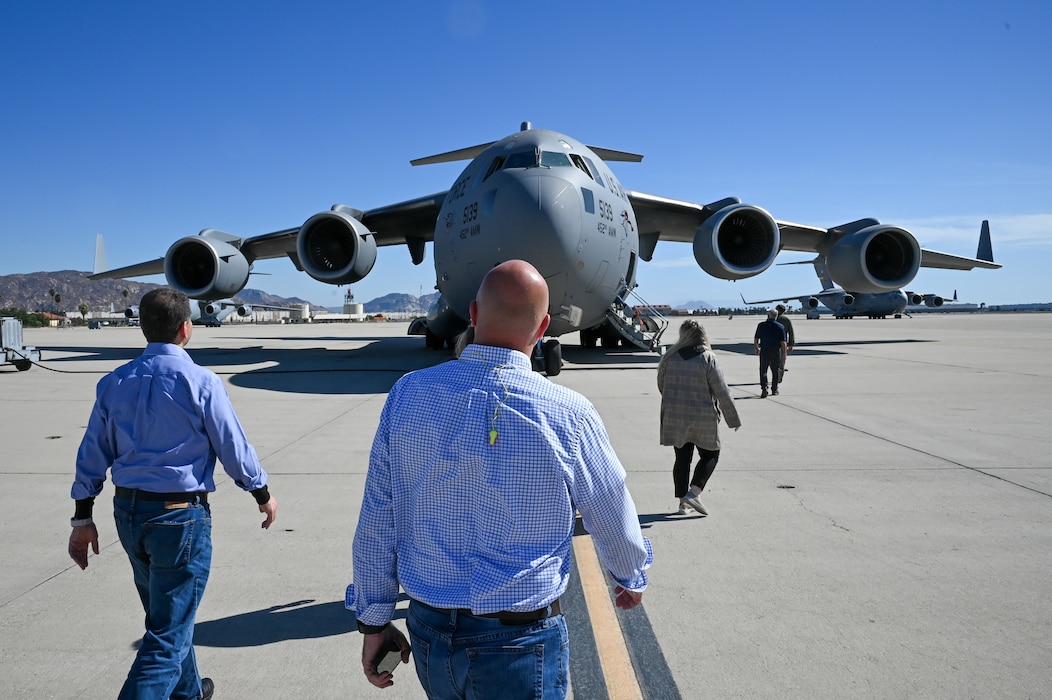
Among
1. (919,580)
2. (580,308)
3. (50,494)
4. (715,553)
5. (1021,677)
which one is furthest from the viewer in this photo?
(580,308)

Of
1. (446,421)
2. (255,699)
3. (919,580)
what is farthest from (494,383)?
(919,580)

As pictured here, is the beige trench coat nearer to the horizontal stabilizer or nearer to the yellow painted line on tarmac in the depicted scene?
the yellow painted line on tarmac

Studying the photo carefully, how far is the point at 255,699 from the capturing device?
8.16 feet

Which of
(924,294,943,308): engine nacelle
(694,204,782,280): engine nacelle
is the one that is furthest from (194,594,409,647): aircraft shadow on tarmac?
(924,294,943,308): engine nacelle

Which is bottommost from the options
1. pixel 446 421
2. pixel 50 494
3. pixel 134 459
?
pixel 50 494

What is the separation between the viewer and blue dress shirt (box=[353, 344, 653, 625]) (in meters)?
1.57

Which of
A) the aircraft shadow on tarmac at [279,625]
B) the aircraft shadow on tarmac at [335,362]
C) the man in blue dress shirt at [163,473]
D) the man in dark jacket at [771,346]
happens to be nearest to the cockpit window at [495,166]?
the aircraft shadow on tarmac at [335,362]

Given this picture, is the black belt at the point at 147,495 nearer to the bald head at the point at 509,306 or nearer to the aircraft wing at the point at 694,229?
the bald head at the point at 509,306

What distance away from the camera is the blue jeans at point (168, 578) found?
2.26 m

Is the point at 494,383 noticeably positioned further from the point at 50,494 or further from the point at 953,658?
the point at 50,494

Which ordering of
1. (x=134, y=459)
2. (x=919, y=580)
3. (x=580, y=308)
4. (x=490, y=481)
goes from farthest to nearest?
(x=580, y=308) < (x=919, y=580) < (x=134, y=459) < (x=490, y=481)

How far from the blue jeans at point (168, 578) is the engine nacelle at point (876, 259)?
1859cm

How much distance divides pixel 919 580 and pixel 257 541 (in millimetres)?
3764

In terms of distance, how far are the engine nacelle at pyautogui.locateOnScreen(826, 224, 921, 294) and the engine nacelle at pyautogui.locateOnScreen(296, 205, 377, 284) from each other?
41.1 feet
